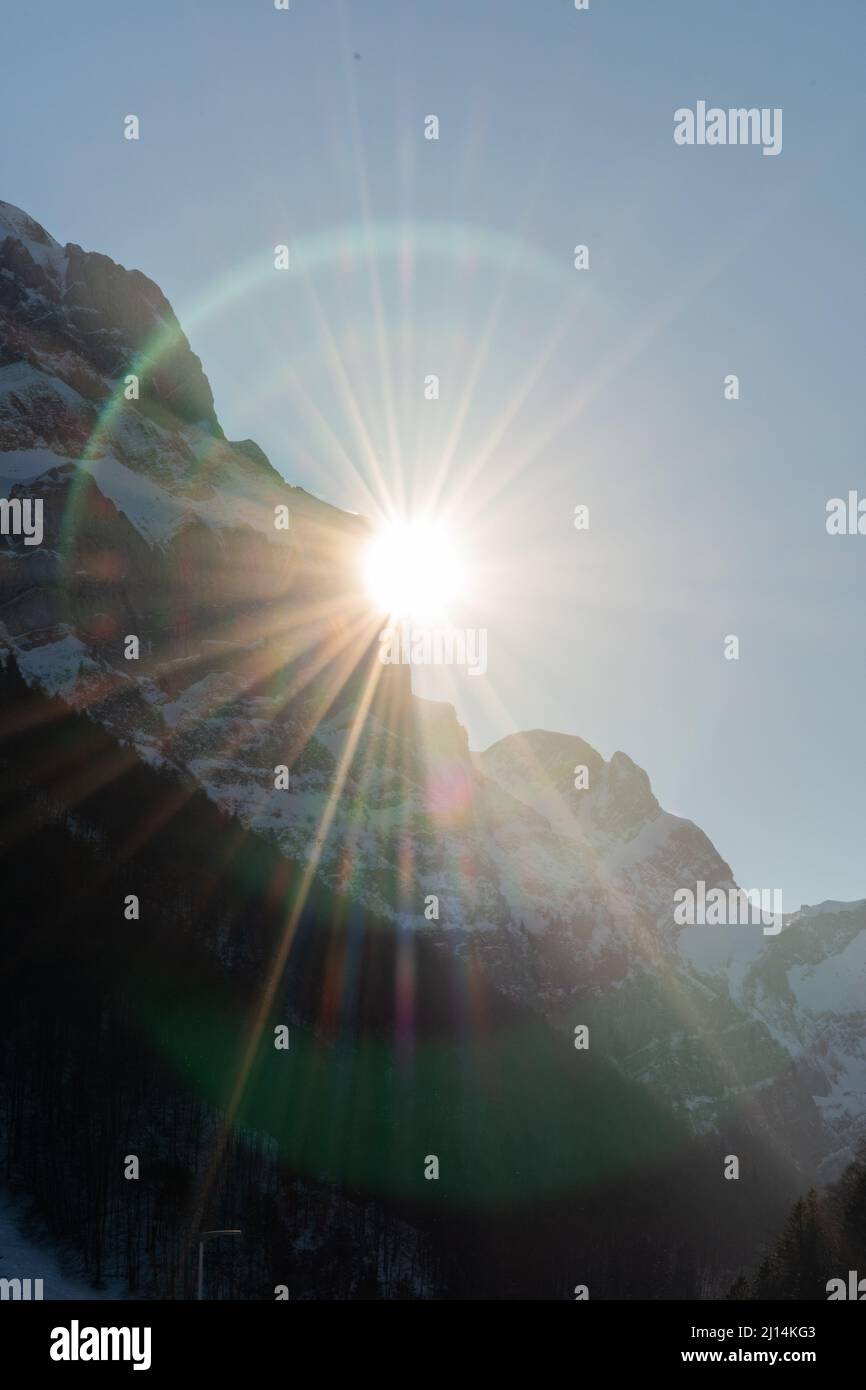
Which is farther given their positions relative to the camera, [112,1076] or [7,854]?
[7,854]

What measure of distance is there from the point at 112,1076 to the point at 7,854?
1201 inches

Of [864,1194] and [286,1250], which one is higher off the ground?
[864,1194]

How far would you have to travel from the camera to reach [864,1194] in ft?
218

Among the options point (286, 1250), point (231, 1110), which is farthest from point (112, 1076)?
point (286, 1250)

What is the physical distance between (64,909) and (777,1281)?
8901cm

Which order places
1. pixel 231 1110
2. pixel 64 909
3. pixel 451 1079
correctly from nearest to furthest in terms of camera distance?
pixel 231 1110
pixel 64 909
pixel 451 1079

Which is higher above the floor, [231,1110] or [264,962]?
[264,962]
